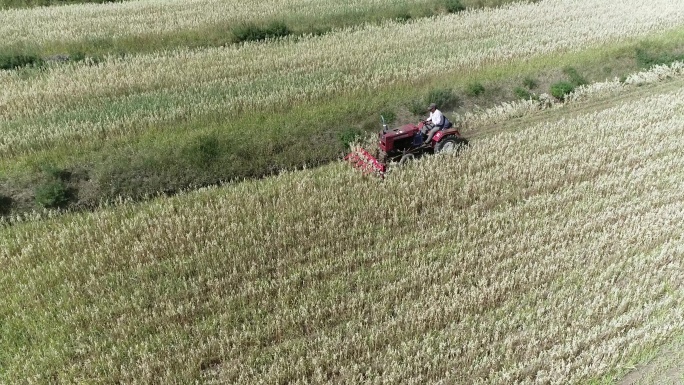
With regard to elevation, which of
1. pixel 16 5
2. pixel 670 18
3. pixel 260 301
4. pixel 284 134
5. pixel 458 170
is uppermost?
pixel 16 5

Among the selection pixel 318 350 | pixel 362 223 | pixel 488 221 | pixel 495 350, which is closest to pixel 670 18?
pixel 488 221

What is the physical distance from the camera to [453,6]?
27.8m

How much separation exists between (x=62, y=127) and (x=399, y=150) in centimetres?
946

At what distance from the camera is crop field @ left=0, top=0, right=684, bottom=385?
8.07 metres

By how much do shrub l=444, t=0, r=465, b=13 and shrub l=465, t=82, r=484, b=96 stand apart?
11.3m

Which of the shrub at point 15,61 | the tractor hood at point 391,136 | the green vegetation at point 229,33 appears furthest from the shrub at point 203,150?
the shrub at point 15,61

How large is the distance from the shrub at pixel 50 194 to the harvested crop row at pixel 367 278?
84 cm

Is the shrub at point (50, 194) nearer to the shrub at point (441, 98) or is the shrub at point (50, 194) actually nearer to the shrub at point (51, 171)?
the shrub at point (51, 171)

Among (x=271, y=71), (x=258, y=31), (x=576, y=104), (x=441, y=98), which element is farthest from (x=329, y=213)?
(x=258, y=31)

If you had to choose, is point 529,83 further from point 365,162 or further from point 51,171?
point 51,171

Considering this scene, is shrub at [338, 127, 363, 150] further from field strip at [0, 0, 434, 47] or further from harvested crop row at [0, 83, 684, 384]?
field strip at [0, 0, 434, 47]

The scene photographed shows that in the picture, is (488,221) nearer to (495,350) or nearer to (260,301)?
(495,350)

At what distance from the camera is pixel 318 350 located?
315 inches

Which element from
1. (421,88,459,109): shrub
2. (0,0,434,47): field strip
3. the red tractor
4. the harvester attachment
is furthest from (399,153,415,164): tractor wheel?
(0,0,434,47): field strip
